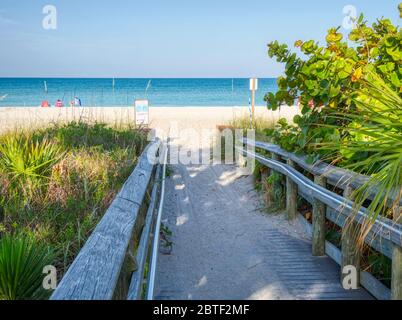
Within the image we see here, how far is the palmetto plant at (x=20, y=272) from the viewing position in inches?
103

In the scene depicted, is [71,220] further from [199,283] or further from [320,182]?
[320,182]

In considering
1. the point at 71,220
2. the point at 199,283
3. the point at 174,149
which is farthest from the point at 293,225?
the point at 174,149

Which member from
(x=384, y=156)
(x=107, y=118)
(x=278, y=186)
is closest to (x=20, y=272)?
(x=384, y=156)

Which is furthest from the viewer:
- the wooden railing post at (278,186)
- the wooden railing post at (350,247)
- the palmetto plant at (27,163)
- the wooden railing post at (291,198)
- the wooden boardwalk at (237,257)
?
the wooden railing post at (278,186)

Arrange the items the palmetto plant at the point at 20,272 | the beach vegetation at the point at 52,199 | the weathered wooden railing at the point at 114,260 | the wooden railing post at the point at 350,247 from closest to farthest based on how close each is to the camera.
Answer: the weathered wooden railing at the point at 114,260, the palmetto plant at the point at 20,272, the beach vegetation at the point at 52,199, the wooden railing post at the point at 350,247

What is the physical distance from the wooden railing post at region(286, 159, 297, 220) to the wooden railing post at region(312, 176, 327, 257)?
1.16 metres

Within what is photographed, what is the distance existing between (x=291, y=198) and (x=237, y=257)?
1580mm

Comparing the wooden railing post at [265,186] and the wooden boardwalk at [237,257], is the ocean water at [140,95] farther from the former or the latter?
the wooden boardwalk at [237,257]

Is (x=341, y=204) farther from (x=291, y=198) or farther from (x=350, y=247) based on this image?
(x=291, y=198)

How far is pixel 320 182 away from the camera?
17.3 ft

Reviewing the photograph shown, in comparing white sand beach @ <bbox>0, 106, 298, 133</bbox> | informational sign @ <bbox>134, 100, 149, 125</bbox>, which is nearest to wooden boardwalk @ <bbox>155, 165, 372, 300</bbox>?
white sand beach @ <bbox>0, 106, 298, 133</bbox>

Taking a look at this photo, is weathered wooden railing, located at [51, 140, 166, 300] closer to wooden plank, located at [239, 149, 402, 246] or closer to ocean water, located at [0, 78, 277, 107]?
wooden plank, located at [239, 149, 402, 246]

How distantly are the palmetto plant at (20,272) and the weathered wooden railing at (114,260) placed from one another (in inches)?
12.0

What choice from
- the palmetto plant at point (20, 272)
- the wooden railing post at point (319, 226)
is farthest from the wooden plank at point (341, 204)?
the palmetto plant at point (20, 272)
